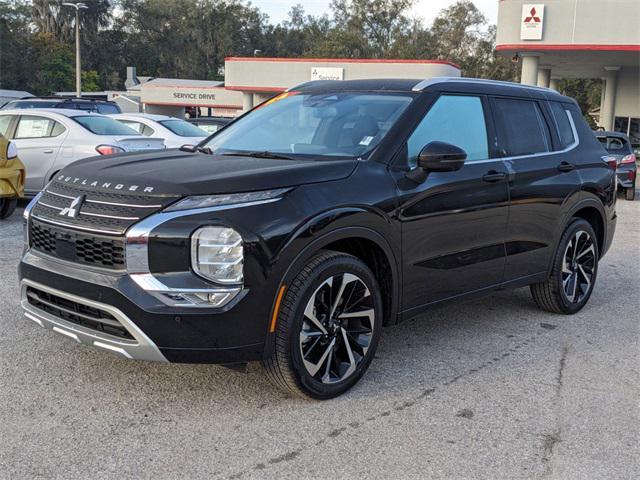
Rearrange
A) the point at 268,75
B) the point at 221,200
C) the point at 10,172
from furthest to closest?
the point at 268,75, the point at 10,172, the point at 221,200

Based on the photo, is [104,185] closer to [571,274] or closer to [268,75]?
Result: [571,274]

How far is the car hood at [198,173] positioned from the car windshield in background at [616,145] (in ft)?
44.9

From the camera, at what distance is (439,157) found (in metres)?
4.27

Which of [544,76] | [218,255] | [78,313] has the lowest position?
[78,313]

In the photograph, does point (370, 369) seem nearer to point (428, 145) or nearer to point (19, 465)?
point (428, 145)

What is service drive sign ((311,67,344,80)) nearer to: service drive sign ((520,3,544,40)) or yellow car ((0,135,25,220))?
service drive sign ((520,3,544,40))

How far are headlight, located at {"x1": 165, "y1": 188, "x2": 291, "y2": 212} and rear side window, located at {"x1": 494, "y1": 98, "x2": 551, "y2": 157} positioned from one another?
229cm

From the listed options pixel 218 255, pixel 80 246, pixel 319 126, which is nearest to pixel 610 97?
pixel 319 126

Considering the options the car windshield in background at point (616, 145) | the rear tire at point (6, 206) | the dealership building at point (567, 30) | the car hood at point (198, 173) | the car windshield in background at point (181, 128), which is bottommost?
the rear tire at point (6, 206)

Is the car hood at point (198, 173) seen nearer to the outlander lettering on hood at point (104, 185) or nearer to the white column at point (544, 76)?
the outlander lettering on hood at point (104, 185)

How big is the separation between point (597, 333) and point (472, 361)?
4.61 feet

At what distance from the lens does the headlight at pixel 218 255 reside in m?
3.47

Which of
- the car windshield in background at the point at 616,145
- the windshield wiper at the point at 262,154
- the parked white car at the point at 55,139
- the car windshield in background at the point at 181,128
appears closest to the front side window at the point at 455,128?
the windshield wiper at the point at 262,154

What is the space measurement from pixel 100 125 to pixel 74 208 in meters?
7.65
